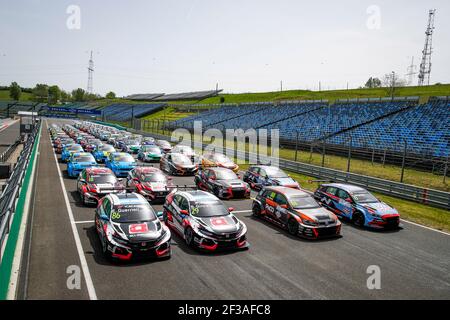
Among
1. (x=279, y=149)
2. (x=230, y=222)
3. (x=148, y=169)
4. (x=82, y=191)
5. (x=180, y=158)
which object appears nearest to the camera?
(x=230, y=222)

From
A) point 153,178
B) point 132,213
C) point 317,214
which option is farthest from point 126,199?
point 317,214

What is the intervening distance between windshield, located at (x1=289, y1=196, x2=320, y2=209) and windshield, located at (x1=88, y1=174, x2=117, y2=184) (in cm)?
808

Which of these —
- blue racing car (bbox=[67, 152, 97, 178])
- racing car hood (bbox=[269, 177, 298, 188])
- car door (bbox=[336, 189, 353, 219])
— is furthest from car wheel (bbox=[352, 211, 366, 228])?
blue racing car (bbox=[67, 152, 97, 178])

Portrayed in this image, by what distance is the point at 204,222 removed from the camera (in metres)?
11.4

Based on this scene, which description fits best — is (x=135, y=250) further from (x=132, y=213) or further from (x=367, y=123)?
(x=367, y=123)

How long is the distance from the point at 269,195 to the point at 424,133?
22033mm

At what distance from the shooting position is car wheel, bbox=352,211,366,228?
47.1 ft

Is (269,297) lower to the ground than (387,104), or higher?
lower

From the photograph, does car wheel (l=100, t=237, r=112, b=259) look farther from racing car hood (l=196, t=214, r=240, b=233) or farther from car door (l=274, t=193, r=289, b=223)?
car door (l=274, t=193, r=289, b=223)

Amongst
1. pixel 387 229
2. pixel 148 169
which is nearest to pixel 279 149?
pixel 148 169

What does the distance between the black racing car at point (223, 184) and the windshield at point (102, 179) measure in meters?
4.96

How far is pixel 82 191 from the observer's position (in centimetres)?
1594
